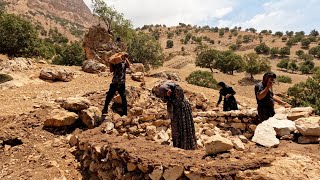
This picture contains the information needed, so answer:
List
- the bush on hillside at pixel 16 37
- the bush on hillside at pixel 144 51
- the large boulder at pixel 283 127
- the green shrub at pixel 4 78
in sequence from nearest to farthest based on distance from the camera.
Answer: the large boulder at pixel 283 127 < the green shrub at pixel 4 78 < the bush on hillside at pixel 16 37 < the bush on hillside at pixel 144 51

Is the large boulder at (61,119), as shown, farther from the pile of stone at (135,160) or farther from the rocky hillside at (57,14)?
the rocky hillside at (57,14)

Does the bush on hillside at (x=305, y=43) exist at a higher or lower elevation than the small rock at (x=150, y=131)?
higher

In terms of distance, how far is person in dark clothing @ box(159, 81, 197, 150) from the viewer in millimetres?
5480

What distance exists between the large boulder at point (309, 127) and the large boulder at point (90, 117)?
14.2 ft

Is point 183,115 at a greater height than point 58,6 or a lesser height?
lesser

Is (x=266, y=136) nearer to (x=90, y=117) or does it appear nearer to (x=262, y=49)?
(x=90, y=117)

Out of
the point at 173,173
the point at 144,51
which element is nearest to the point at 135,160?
the point at 173,173

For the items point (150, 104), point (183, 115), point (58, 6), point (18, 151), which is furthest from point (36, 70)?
point (58, 6)

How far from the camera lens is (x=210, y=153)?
425 cm

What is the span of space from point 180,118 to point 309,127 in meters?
1.92

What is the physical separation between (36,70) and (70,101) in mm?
9127

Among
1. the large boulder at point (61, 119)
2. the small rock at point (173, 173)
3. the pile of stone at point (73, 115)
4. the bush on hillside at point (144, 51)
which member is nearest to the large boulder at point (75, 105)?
the pile of stone at point (73, 115)

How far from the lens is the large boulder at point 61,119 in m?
7.61

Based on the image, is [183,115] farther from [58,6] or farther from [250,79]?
[58,6]
